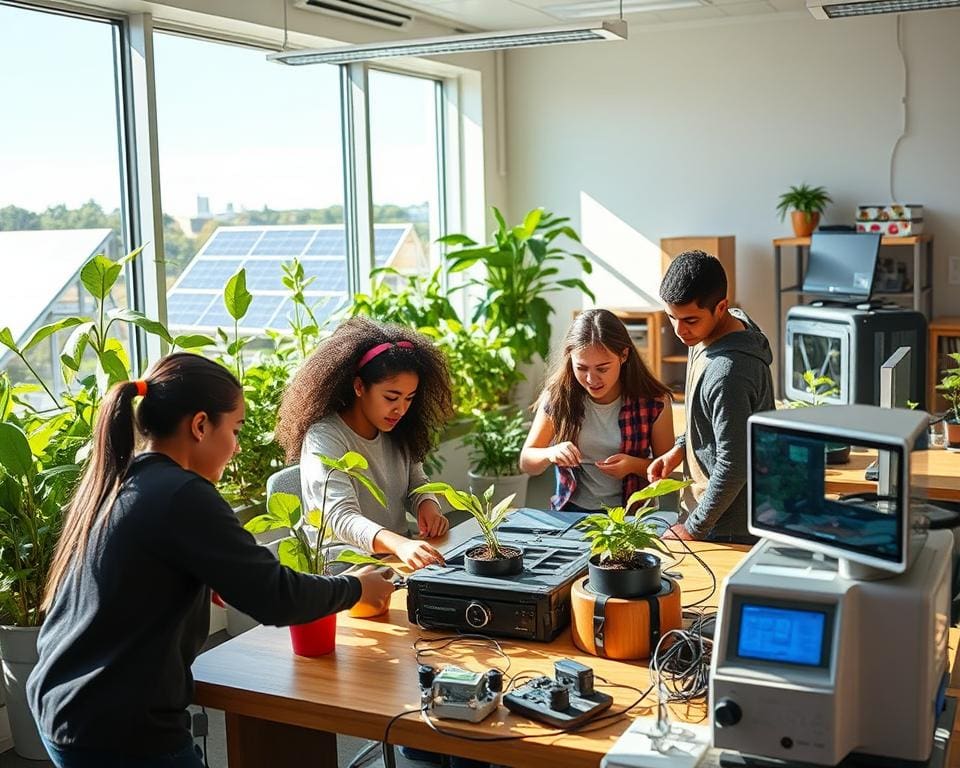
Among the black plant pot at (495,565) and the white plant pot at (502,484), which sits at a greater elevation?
the black plant pot at (495,565)

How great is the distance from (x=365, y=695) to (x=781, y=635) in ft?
2.44

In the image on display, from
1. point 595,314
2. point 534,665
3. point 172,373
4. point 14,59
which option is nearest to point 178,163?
point 14,59

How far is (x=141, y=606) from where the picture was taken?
1860mm

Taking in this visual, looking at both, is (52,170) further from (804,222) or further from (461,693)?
(804,222)

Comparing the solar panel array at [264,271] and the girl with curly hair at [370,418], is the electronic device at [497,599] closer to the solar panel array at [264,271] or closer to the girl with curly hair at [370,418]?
the girl with curly hair at [370,418]

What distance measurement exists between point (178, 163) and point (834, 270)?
3.28 m

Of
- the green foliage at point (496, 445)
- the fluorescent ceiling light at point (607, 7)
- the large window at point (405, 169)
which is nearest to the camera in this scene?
the green foliage at point (496, 445)

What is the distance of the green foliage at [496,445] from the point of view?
5.52 m

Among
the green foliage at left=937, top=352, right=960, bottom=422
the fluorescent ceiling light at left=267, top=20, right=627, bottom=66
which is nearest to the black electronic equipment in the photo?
the green foliage at left=937, top=352, right=960, bottom=422

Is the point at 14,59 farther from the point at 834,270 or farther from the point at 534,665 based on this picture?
the point at 834,270

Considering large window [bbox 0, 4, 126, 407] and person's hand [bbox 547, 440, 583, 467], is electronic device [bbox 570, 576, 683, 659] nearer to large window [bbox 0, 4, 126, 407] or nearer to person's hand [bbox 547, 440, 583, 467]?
person's hand [bbox 547, 440, 583, 467]

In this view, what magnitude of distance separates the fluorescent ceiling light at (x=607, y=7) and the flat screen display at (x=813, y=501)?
4.23 m

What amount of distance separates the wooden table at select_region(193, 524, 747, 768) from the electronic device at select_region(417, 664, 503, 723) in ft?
0.06

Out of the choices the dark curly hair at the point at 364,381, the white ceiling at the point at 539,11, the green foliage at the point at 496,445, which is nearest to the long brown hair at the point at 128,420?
the dark curly hair at the point at 364,381
